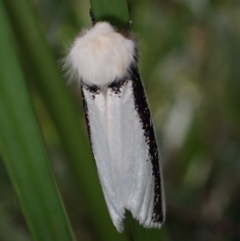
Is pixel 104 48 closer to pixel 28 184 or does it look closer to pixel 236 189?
pixel 28 184

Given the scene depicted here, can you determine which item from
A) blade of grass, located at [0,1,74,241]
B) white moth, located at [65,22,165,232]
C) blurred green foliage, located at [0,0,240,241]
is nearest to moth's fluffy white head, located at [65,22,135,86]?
white moth, located at [65,22,165,232]

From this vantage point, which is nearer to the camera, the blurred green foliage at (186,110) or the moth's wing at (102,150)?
the moth's wing at (102,150)

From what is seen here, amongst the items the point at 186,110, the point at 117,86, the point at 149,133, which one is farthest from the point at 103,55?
the point at 186,110

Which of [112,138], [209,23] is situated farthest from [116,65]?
[209,23]

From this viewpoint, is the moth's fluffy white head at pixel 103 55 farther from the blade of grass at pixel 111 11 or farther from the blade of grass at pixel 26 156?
the blade of grass at pixel 26 156

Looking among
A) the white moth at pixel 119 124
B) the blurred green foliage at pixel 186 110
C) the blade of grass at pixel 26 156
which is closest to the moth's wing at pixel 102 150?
the white moth at pixel 119 124

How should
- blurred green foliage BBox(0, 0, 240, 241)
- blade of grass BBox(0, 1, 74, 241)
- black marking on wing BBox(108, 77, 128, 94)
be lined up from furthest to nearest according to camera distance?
blurred green foliage BBox(0, 0, 240, 241) → black marking on wing BBox(108, 77, 128, 94) → blade of grass BBox(0, 1, 74, 241)

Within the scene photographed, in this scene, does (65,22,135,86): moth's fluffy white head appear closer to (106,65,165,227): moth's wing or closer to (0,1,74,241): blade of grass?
(106,65,165,227): moth's wing
